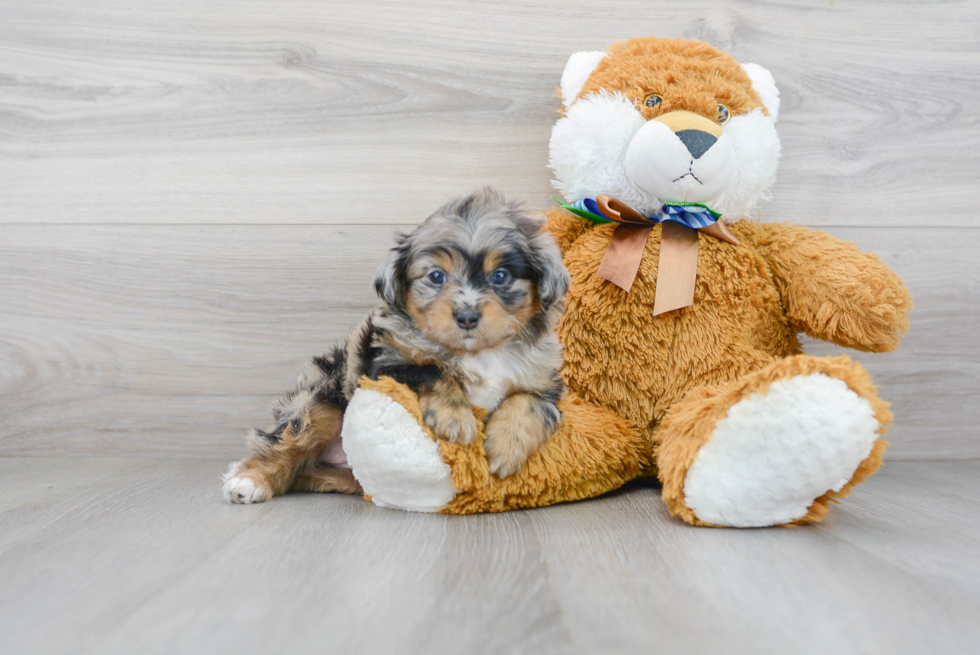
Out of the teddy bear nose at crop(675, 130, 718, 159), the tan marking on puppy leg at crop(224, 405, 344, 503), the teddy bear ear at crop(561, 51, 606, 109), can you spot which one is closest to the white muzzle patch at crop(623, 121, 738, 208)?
the teddy bear nose at crop(675, 130, 718, 159)

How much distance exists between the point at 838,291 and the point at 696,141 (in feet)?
1.54

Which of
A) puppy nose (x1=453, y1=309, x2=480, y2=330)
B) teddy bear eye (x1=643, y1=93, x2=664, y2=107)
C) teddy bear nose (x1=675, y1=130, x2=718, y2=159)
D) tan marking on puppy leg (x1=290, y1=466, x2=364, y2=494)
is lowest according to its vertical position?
tan marking on puppy leg (x1=290, y1=466, x2=364, y2=494)

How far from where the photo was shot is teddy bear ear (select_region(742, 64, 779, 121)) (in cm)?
179

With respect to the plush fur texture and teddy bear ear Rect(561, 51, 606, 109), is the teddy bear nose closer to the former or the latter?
teddy bear ear Rect(561, 51, 606, 109)

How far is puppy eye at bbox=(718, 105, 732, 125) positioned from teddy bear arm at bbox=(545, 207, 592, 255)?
15.3 inches

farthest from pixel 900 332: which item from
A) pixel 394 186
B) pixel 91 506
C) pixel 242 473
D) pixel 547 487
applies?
pixel 91 506

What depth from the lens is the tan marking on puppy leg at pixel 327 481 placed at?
1.70 metres

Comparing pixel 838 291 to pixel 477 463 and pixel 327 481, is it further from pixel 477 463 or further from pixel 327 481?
pixel 327 481

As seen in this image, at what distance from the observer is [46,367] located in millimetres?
2107

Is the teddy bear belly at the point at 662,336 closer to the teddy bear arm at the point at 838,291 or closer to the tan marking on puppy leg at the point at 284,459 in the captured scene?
the teddy bear arm at the point at 838,291

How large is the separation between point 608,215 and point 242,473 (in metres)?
Answer: 1.05

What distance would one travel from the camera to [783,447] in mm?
1245

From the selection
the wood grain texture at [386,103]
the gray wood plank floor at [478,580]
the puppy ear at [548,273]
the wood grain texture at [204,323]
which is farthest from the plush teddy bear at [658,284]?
the wood grain texture at [204,323]

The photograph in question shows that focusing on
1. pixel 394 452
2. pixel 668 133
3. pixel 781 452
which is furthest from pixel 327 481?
pixel 668 133
